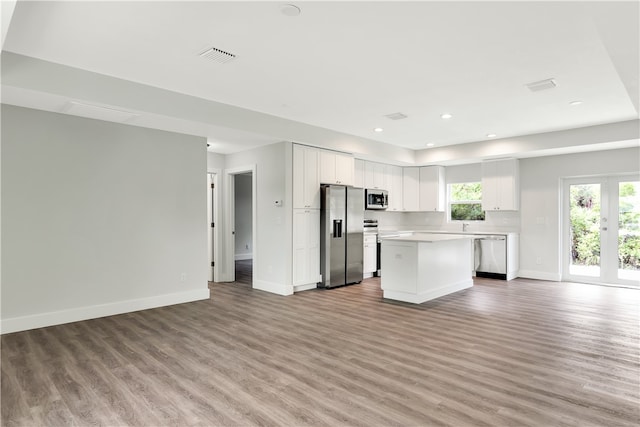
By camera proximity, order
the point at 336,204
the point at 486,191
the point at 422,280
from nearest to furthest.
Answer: the point at 422,280
the point at 336,204
the point at 486,191

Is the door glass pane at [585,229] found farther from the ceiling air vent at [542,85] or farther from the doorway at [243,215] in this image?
the doorway at [243,215]

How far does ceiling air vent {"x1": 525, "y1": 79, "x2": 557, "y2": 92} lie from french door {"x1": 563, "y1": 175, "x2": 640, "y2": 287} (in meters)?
3.66

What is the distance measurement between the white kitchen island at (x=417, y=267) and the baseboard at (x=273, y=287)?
1.52 meters

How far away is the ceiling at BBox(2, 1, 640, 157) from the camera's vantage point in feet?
9.15

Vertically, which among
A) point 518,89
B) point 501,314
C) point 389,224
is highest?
point 518,89

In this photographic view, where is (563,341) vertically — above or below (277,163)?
below

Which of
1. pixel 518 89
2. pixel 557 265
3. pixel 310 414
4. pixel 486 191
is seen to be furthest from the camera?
pixel 486 191

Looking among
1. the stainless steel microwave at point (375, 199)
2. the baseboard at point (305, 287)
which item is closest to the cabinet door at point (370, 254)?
the stainless steel microwave at point (375, 199)

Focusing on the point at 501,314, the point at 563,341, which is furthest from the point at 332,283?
the point at 563,341

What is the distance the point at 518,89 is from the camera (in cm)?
450

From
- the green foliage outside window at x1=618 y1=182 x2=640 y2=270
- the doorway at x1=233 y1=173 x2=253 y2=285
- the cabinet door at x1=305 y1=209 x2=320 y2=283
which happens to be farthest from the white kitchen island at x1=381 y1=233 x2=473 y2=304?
the doorway at x1=233 y1=173 x2=253 y2=285

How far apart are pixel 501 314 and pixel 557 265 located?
342 cm

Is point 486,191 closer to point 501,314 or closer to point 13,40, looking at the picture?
point 501,314

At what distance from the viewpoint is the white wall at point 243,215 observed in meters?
11.2
